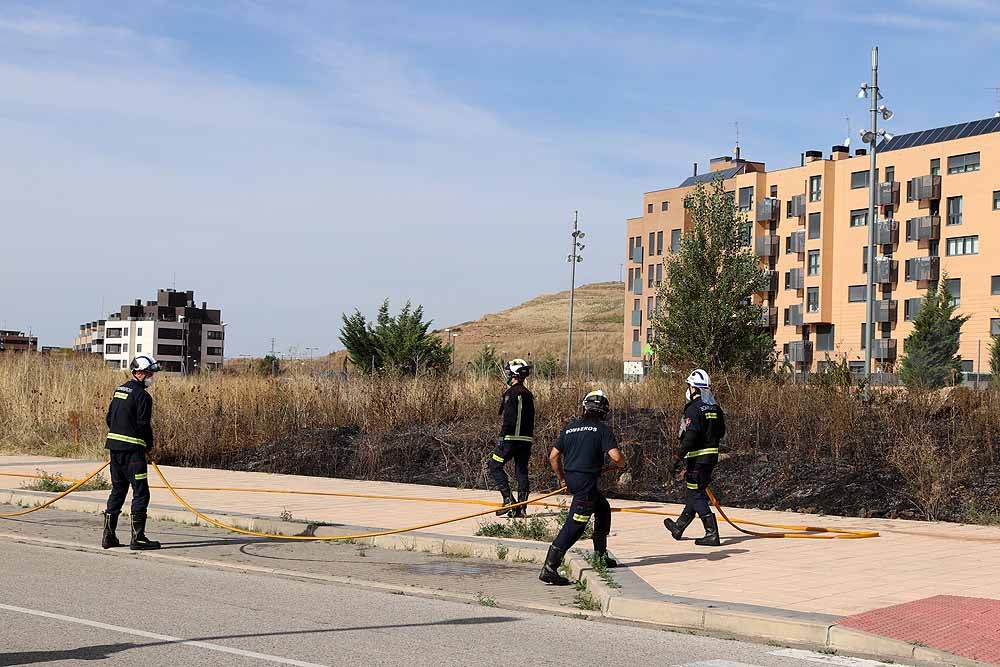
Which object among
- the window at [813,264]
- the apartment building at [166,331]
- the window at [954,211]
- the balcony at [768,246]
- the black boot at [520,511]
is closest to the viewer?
the black boot at [520,511]

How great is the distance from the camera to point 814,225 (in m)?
75.1

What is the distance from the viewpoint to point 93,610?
29.1ft

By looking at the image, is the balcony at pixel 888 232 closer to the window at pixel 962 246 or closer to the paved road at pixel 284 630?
the window at pixel 962 246

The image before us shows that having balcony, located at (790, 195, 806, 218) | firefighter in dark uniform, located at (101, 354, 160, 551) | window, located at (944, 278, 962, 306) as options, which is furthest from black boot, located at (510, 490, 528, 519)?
balcony, located at (790, 195, 806, 218)

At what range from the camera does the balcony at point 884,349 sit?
69625mm

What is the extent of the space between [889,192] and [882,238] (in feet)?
8.92

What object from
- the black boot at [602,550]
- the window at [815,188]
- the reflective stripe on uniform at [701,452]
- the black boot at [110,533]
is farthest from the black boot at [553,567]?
the window at [815,188]

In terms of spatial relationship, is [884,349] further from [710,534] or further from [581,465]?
[581,465]

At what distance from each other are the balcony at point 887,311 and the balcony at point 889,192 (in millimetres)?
5780

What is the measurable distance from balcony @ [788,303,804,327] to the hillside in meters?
54.4

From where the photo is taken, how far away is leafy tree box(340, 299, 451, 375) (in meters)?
50.4

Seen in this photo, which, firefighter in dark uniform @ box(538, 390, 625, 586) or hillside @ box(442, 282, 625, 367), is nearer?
firefighter in dark uniform @ box(538, 390, 625, 586)

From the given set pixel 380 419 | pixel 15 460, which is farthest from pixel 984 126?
pixel 15 460

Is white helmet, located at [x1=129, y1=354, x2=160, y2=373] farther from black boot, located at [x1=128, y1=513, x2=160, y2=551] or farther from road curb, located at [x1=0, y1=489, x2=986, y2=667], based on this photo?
road curb, located at [x1=0, y1=489, x2=986, y2=667]
